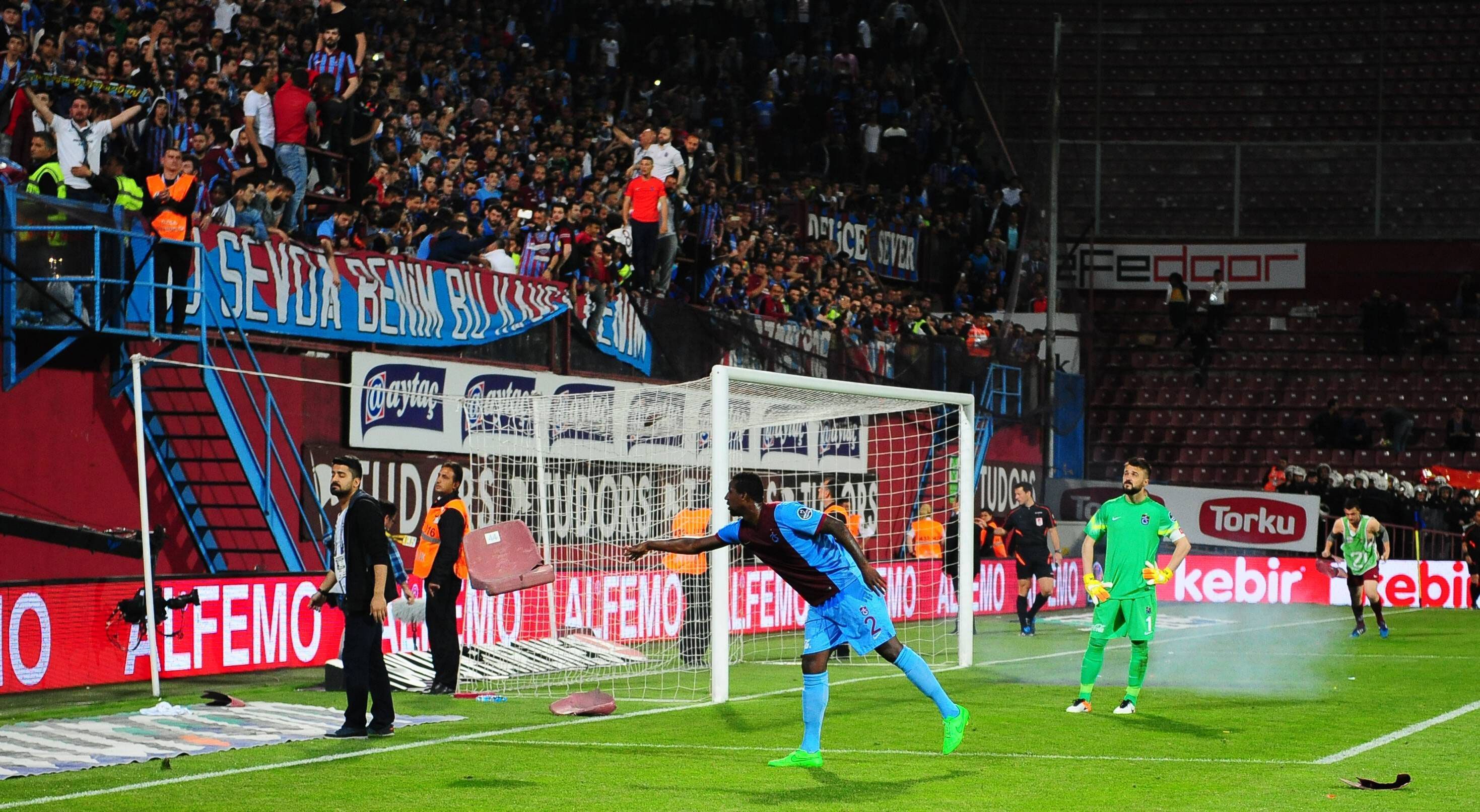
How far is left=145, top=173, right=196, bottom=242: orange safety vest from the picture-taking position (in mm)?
18906

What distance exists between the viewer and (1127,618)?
15156 millimetres

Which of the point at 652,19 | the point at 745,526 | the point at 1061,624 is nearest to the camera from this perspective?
the point at 745,526

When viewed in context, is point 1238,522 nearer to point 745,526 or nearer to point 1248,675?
point 1248,675

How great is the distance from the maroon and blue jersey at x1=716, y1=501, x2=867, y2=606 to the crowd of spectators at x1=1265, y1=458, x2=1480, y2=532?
25815mm

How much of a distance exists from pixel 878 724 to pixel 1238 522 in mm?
22944

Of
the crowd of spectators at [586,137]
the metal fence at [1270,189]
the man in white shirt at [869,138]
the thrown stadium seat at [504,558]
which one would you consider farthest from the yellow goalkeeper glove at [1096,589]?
the metal fence at [1270,189]

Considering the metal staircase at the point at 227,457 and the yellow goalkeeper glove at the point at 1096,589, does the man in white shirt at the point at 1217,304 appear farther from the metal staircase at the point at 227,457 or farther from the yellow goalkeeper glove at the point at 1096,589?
the yellow goalkeeper glove at the point at 1096,589

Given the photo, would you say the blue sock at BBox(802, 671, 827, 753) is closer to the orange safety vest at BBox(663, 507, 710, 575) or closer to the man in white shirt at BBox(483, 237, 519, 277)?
the orange safety vest at BBox(663, 507, 710, 575)

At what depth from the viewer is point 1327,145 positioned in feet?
144

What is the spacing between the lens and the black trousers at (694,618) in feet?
63.8

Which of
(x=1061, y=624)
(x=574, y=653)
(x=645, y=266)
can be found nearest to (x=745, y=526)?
(x=574, y=653)

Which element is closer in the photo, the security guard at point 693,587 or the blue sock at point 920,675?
the blue sock at point 920,675

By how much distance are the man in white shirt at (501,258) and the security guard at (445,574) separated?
7258mm

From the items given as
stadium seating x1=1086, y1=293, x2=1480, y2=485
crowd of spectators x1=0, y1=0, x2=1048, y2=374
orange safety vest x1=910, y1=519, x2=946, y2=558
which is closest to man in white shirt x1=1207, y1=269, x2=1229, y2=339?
stadium seating x1=1086, y1=293, x2=1480, y2=485
